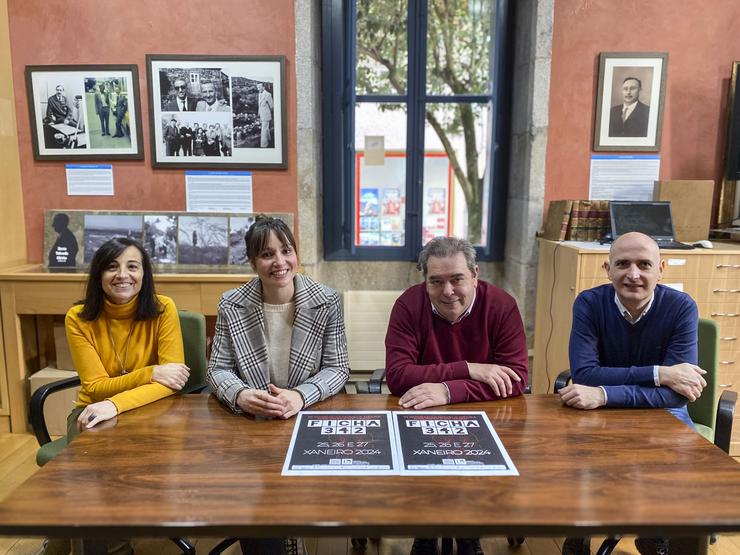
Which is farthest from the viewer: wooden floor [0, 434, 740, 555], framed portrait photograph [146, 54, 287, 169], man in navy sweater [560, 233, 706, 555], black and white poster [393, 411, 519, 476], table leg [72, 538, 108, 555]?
Answer: framed portrait photograph [146, 54, 287, 169]

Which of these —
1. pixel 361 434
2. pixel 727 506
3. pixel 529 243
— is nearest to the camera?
pixel 727 506

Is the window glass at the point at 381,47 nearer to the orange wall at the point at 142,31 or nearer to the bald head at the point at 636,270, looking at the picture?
the orange wall at the point at 142,31

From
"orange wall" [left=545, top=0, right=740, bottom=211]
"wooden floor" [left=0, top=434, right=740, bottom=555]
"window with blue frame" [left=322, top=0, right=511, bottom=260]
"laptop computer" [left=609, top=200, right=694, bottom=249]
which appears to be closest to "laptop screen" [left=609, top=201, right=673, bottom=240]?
"laptop computer" [left=609, top=200, right=694, bottom=249]

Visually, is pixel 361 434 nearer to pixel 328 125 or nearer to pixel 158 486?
pixel 158 486

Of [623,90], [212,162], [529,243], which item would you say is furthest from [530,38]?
[212,162]

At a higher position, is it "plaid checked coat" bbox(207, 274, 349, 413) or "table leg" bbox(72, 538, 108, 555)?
"plaid checked coat" bbox(207, 274, 349, 413)

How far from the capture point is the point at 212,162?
335 centimetres

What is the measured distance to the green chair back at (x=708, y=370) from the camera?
79.4 inches

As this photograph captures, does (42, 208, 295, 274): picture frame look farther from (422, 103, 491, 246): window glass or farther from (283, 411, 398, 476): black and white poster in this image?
(283, 411, 398, 476): black and white poster

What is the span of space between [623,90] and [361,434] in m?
2.89

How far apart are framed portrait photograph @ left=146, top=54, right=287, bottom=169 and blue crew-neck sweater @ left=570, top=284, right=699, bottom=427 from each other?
2.11m

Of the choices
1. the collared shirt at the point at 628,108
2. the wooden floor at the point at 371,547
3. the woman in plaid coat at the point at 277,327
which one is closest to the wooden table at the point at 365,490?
the woman in plaid coat at the point at 277,327

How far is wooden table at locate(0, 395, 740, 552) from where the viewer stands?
1061 millimetres

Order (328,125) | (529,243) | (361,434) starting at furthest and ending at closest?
(328,125) → (529,243) → (361,434)
